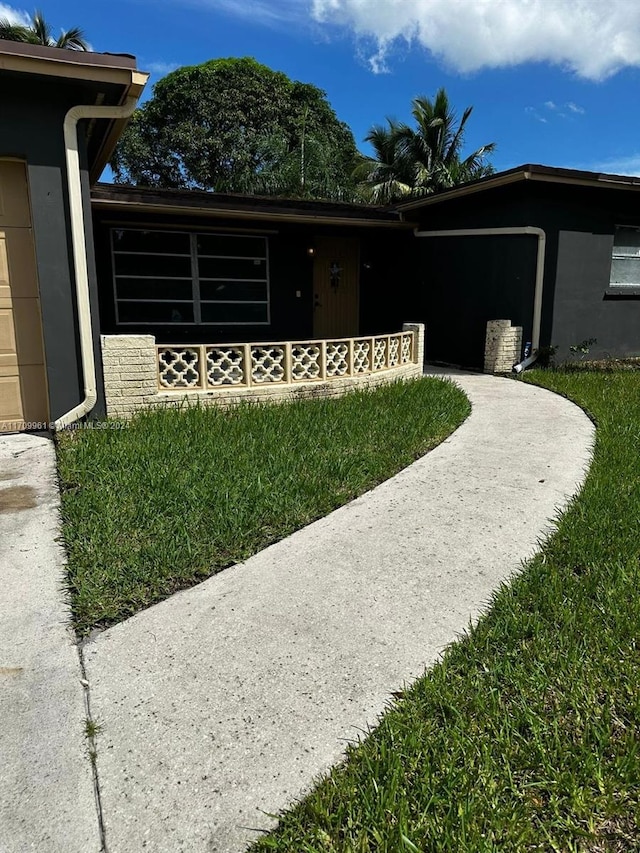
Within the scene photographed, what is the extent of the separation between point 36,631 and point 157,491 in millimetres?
1613

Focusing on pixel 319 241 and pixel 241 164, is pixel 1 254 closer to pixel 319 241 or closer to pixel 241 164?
pixel 319 241

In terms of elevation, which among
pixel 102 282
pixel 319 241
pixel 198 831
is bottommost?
pixel 198 831

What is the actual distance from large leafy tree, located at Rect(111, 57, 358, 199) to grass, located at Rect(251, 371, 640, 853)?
2948cm

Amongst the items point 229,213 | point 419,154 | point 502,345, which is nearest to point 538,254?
point 502,345

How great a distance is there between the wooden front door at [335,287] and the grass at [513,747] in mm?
10253

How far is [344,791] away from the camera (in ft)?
6.62

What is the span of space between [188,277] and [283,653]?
980 centimetres

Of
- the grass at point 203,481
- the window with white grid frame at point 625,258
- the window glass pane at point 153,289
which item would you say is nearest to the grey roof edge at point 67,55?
the grass at point 203,481

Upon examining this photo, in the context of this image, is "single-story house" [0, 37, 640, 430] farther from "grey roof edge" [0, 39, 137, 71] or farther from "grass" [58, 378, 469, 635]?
"grass" [58, 378, 469, 635]

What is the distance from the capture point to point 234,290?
11.9 meters

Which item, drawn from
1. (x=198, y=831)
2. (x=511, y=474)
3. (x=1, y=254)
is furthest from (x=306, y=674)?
(x=1, y=254)

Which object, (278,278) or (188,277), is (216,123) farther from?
(188,277)

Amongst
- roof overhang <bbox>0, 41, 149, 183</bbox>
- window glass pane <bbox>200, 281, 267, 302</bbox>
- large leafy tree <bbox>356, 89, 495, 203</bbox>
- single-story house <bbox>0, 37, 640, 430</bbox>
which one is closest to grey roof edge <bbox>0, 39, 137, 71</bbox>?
roof overhang <bbox>0, 41, 149, 183</bbox>

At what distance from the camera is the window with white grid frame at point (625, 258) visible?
11656mm
